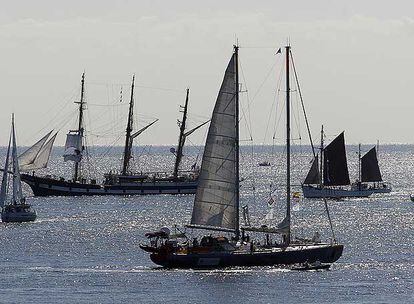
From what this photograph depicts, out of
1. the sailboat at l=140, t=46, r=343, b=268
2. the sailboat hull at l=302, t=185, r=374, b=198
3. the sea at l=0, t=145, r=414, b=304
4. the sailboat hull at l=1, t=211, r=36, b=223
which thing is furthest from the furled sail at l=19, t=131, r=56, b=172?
the sailboat at l=140, t=46, r=343, b=268

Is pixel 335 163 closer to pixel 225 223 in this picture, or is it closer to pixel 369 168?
pixel 369 168

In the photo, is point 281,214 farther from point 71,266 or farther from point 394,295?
point 394,295

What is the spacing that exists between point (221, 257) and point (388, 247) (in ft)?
90.9

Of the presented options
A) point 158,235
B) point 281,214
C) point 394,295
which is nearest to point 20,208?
point 281,214

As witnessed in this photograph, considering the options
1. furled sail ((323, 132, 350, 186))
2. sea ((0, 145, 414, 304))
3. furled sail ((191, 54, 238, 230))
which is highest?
furled sail ((323, 132, 350, 186))

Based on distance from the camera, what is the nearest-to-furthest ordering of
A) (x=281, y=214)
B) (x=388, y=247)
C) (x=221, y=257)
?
1. (x=221, y=257)
2. (x=388, y=247)
3. (x=281, y=214)

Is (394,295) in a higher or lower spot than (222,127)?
lower

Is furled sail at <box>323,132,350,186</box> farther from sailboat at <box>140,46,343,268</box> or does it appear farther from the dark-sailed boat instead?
sailboat at <box>140,46,343,268</box>

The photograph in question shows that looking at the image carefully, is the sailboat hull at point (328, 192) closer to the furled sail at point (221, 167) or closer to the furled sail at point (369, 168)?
the furled sail at point (369, 168)

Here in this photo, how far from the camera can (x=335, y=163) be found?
589 feet

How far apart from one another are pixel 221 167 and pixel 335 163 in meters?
86.4

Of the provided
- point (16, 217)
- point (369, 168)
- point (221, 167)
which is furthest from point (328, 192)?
point (221, 167)

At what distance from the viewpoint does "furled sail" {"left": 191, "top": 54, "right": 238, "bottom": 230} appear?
93.5m

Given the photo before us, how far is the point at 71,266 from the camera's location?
101312mm
